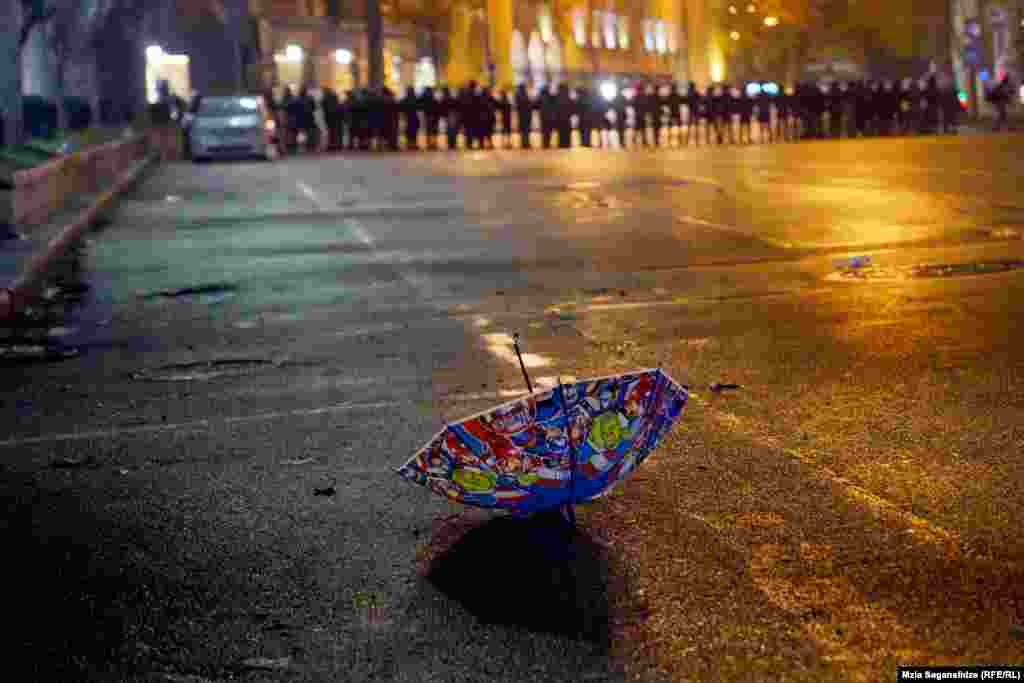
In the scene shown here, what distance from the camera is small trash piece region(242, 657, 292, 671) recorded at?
435cm

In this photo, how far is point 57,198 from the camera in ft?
75.6

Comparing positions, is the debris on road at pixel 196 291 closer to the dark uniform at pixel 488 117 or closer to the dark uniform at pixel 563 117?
the dark uniform at pixel 488 117

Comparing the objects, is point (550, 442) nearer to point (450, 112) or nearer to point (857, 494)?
point (857, 494)

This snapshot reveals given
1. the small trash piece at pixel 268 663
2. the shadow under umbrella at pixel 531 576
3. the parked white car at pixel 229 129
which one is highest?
the parked white car at pixel 229 129

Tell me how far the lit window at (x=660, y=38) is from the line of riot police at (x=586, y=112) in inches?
1960

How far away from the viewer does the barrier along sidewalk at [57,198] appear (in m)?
14.2

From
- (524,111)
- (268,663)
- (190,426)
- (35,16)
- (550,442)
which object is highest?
(35,16)

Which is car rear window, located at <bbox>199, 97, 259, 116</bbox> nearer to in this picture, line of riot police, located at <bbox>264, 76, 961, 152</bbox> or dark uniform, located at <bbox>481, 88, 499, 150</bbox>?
line of riot police, located at <bbox>264, 76, 961, 152</bbox>

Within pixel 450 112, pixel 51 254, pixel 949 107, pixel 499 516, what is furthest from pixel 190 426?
pixel 949 107

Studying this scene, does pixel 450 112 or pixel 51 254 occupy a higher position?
pixel 450 112

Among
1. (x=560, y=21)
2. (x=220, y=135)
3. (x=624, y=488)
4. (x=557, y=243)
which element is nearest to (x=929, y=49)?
(x=560, y=21)

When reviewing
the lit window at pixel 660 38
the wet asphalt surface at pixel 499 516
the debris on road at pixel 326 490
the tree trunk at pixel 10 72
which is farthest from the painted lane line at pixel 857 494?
the lit window at pixel 660 38

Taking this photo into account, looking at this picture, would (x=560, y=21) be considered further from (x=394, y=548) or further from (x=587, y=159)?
(x=394, y=548)

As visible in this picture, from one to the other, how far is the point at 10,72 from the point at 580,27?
67.4 metres
